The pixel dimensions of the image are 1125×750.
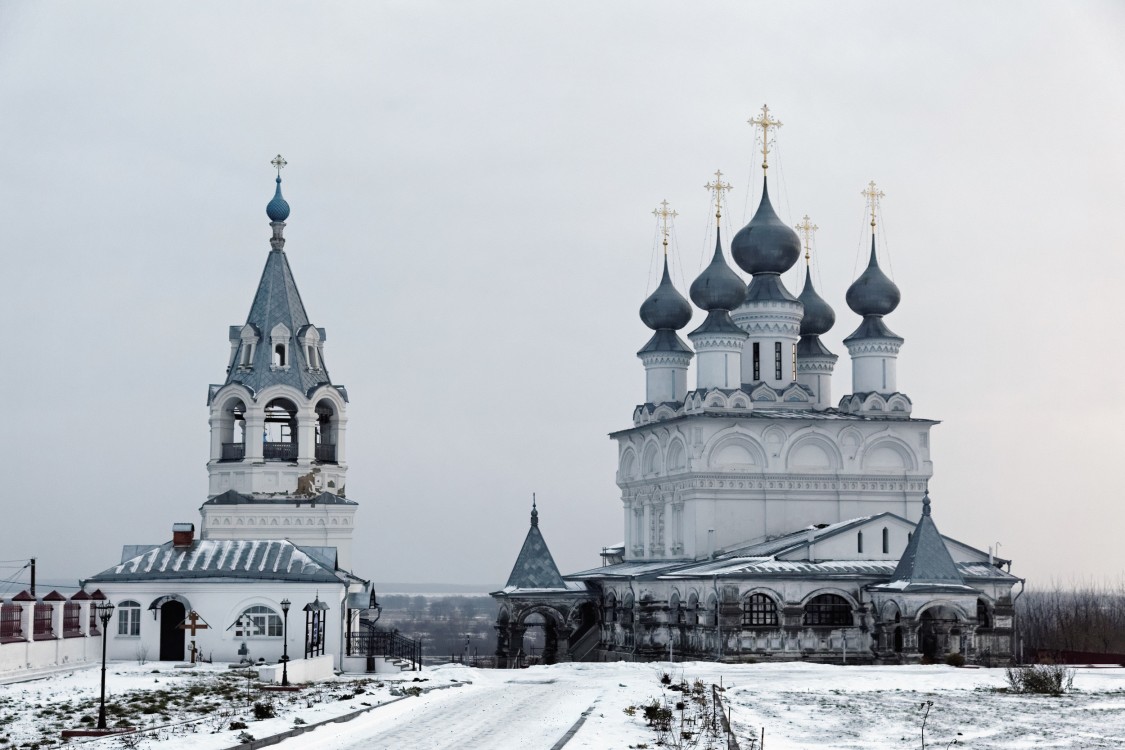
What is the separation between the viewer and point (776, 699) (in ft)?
84.1

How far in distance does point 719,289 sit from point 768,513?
6.03m

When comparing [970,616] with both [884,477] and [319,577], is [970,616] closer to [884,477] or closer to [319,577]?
[884,477]

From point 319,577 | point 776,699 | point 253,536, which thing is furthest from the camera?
point 253,536

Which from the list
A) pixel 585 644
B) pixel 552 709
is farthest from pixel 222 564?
pixel 585 644

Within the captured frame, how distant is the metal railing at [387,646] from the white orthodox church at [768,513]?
6.91 meters

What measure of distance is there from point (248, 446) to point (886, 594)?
15.6 meters

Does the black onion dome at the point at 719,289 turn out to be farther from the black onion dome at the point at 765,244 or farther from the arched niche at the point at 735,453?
the arched niche at the point at 735,453

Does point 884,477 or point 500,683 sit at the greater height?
point 884,477

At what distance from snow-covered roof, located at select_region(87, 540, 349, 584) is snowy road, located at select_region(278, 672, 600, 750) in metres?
5.60

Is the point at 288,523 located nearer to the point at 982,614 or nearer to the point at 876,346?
the point at 876,346

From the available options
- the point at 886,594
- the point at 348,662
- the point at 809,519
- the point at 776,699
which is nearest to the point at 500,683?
the point at 348,662

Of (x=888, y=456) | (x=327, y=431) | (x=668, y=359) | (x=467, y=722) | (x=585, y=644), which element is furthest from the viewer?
(x=668, y=359)

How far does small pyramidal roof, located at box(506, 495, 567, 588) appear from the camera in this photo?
43.2 metres

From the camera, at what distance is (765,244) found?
44312mm
